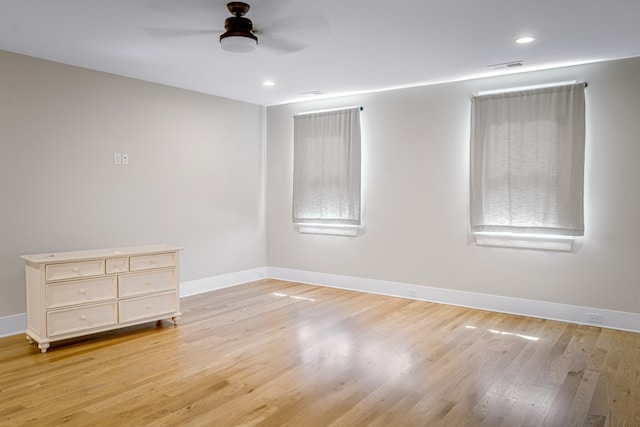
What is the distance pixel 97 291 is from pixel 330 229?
2.95m

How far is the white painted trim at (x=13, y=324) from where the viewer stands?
12.8 ft

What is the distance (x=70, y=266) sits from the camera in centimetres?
363

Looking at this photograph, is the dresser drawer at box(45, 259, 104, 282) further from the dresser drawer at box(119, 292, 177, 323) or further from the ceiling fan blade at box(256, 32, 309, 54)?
the ceiling fan blade at box(256, 32, 309, 54)

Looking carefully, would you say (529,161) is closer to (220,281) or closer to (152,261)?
(152,261)

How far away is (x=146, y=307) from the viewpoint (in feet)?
13.4

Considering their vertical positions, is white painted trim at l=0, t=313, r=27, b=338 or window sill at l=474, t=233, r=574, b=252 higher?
window sill at l=474, t=233, r=574, b=252

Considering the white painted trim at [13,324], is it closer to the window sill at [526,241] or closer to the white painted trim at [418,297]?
the white painted trim at [418,297]

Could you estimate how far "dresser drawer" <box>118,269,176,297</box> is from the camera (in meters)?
3.94

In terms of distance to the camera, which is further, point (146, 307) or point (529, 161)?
point (529, 161)

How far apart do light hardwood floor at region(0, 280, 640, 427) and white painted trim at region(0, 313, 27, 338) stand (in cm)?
11

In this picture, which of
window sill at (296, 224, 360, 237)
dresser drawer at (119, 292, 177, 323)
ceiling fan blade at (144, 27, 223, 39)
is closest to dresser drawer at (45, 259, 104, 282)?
dresser drawer at (119, 292, 177, 323)

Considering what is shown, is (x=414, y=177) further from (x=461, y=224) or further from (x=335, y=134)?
(x=335, y=134)

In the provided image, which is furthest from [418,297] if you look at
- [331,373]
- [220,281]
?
[220,281]

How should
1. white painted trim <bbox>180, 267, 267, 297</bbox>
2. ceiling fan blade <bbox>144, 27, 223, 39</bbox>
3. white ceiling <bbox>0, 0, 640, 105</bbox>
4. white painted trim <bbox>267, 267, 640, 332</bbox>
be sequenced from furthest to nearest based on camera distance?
white painted trim <bbox>180, 267, 267, 297</bbox> → white painted trim <bbox>267, 267, 640, 332</bbox> → ceiling fan blade <bbox>144, 27, 223, 39</bbox> → white ceiling <bbox>0, 0, 640, 105</bbox>
